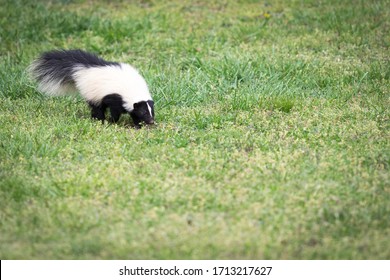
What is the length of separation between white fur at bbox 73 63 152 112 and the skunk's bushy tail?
0.10 metres

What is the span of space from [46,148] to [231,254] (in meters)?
2.38

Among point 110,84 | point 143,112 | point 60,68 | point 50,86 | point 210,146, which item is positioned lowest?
point 210,146

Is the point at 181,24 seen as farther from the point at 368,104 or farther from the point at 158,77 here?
the point at 368,104

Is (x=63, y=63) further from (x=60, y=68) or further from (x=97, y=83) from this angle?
(x=97, y=83)

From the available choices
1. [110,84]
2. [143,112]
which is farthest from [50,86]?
[143,112]

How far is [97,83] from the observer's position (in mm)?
6723

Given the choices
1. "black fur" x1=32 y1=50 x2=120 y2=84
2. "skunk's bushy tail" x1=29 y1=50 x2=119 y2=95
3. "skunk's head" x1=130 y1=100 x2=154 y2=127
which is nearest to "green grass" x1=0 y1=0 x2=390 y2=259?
"skunk's head" x1=130 y1=100 x2=154 y2=127

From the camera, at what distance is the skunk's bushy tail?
690 centimetres

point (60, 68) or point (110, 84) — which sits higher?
point (60, 68)

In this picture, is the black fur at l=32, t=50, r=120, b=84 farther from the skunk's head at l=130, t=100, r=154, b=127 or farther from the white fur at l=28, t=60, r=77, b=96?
the skunk's head at l=130, t=100, r=154, b=127

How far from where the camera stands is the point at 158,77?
8.05 metres

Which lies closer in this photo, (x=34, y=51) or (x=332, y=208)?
(x=332, y=208)

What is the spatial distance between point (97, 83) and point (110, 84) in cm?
15
